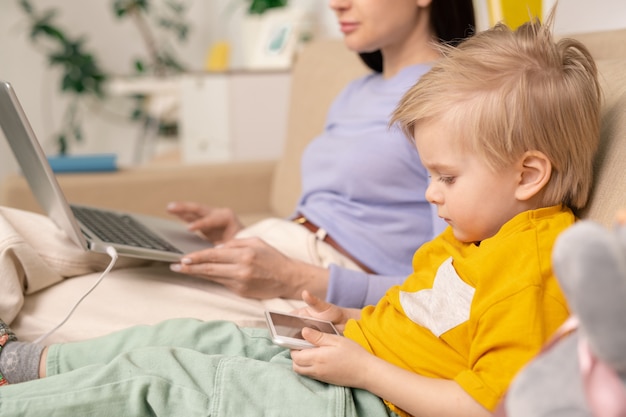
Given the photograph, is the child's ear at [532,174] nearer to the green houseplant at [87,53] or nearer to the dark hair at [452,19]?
the dark hair at [452,19]

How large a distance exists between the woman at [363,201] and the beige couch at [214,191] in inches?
3.0

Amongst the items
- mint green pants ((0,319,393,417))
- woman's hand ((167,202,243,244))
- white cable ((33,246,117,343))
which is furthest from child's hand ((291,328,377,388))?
woman's hand ((167,202,243,244))

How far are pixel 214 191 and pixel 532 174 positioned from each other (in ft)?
4.25

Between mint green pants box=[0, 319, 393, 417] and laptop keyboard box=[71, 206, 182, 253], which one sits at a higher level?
mint green pants box=[0, 319, 393, 417]

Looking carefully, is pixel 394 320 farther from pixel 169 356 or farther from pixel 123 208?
pixel 123 208

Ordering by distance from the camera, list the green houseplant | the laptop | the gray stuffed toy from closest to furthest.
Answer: the gray stuffed toy < the laptop < the green houseplant

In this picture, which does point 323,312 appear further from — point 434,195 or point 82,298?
point 82,298

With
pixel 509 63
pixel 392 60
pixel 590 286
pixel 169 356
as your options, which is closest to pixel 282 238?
pixel 392 60

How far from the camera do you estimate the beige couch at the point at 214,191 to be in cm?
99

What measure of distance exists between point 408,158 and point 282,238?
272 millimetres

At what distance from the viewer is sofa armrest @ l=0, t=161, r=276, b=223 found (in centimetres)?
194

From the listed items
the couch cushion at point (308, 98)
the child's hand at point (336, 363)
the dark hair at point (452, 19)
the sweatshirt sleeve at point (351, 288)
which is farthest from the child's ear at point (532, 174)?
the couch cushion at point (308, 98)

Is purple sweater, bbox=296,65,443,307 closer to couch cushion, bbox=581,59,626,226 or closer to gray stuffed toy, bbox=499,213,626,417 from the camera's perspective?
couch cushion, bbox=581,59,626,226

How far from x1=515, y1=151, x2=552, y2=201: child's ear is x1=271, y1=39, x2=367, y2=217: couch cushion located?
94cm
